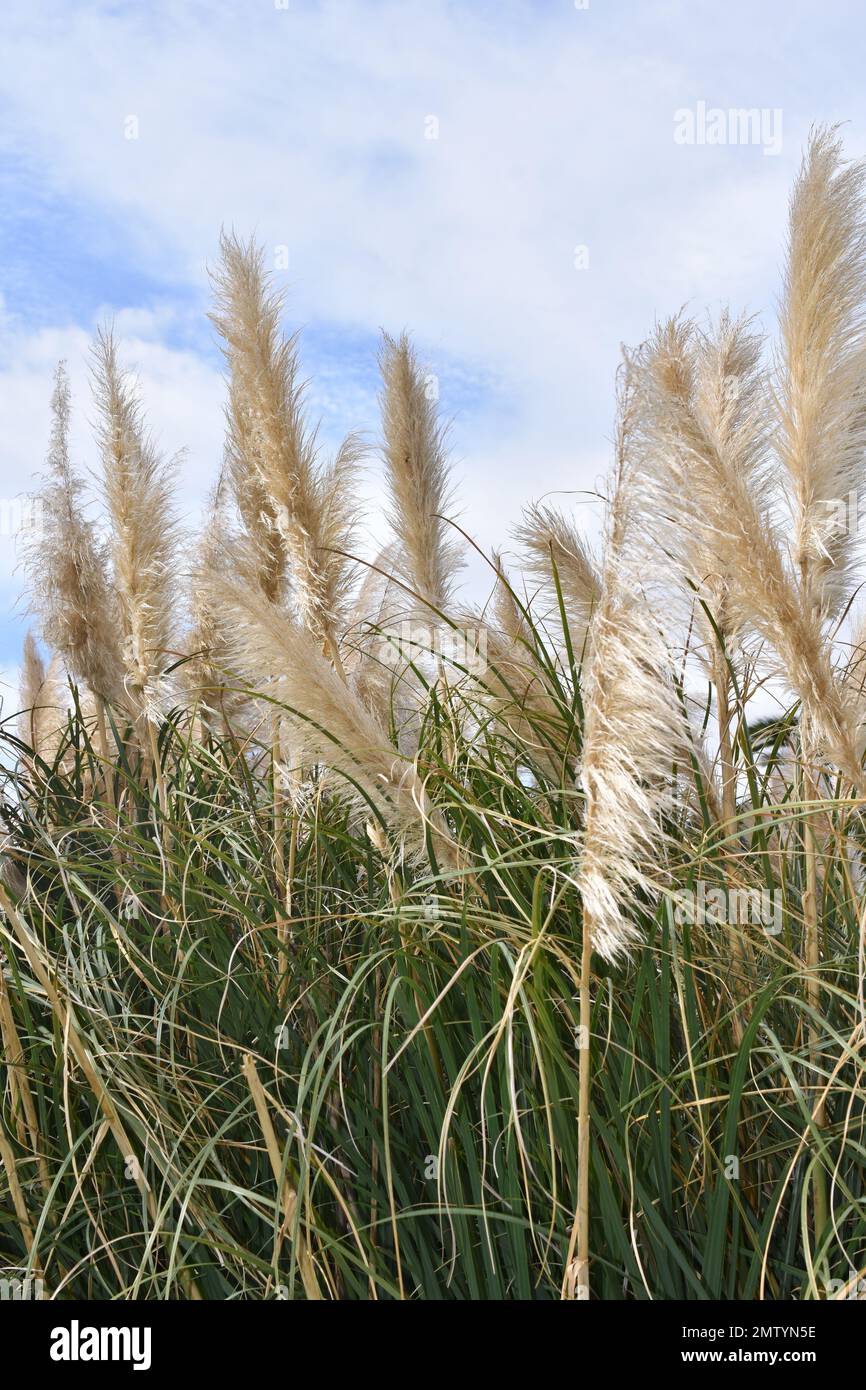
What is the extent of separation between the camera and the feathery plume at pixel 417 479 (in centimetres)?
339

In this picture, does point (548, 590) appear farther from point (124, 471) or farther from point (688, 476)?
point (124, 471)

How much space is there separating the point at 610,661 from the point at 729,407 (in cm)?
128

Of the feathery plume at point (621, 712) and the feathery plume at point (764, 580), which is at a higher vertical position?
the feathery plume at point (764, 580)

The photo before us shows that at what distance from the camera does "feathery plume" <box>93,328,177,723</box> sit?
3561mm

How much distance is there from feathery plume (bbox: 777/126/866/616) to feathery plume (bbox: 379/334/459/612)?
1206mm

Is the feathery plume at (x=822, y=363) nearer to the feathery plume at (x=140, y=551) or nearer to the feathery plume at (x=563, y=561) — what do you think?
the feathery plume at (x=563, y=561)

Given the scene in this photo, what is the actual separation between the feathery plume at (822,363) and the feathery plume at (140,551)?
6.59ft

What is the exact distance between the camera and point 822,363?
2428 millimetres

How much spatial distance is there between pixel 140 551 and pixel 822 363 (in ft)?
7.15

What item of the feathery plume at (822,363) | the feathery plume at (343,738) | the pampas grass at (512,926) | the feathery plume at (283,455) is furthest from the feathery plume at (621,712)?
the feathery plume at (283,455)

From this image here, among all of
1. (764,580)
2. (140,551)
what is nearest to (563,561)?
(764,580)

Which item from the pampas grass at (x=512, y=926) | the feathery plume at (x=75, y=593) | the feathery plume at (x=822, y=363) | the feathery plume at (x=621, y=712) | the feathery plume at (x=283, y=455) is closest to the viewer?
the feathery plume at (x=621, y=712)

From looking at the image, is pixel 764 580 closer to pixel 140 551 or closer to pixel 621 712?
pixel 621 712

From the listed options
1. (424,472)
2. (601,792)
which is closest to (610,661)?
(601,792)
